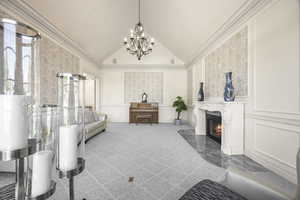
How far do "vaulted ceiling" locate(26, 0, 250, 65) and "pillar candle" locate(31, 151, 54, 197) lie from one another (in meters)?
3.41

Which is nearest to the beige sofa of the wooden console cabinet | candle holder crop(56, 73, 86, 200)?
the wooden console cabinet

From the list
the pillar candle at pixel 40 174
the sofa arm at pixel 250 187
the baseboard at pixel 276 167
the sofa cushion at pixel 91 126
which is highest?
the pillar candle at pixel 40 174

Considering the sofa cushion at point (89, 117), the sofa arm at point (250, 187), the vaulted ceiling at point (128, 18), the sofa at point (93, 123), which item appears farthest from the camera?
the sofa cushion at point (89, 117)

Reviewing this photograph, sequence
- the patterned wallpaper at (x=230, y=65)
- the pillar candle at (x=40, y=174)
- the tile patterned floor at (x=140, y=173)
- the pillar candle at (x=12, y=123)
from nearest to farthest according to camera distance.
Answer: the pillar candle at (x=12, y=123)
the pillar candle at (x=40, y=174)
the tile patterned floor at (x=140, y=173)
the patterned wallpaper at (x=230, y=65)

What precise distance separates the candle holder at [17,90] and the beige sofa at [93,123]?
326cm

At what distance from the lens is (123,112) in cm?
673

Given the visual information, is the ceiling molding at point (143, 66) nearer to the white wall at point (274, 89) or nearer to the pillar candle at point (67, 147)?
the white wall at point (274, 89)

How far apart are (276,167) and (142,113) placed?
475 cm

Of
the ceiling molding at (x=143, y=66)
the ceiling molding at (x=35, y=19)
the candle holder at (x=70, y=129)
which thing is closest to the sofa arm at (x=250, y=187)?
the candle holder at (x=70, y=129)

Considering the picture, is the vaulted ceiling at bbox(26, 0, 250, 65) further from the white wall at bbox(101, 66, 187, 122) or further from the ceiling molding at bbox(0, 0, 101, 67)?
the white wall at bbox(101, 66, 187, 122)

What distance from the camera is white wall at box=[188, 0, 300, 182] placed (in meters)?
1.76

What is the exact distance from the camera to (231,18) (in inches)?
112

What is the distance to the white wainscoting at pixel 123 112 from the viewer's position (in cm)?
669

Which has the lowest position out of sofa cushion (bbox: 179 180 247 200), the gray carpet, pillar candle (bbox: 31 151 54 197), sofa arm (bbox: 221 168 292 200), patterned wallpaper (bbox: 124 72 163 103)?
the gray carpet
